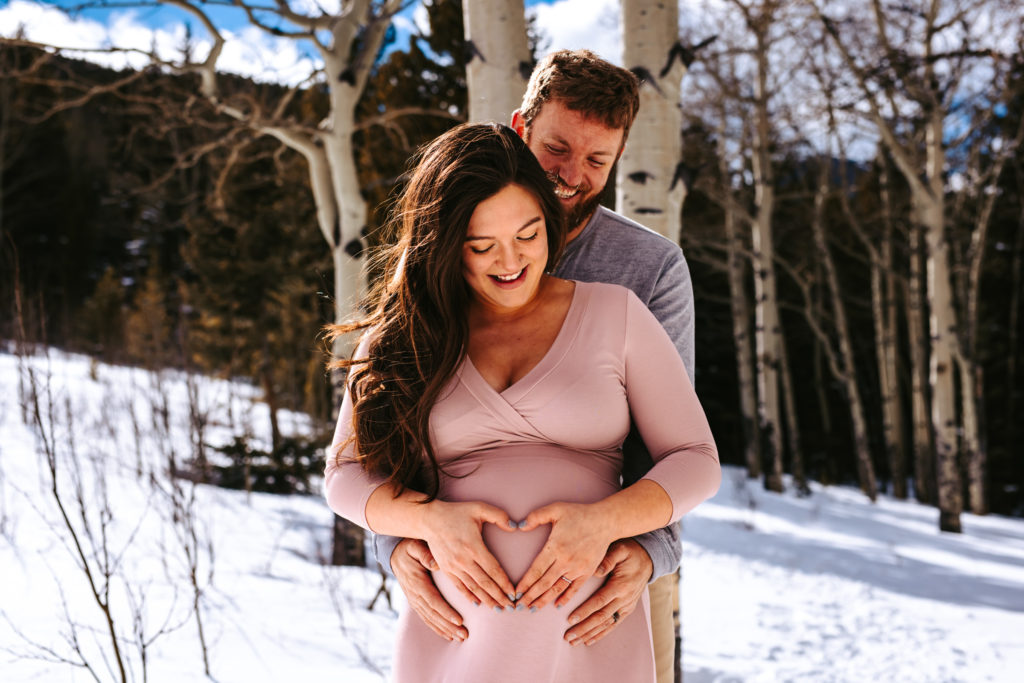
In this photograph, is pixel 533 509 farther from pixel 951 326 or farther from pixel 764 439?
pixel 764 439

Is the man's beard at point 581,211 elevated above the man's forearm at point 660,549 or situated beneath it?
elevated above

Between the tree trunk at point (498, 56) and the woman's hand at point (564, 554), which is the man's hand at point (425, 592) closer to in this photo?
the woman's hand at point (564, 554)

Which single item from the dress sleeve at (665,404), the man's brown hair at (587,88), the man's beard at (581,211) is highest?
the man's brown hair at (587,88)

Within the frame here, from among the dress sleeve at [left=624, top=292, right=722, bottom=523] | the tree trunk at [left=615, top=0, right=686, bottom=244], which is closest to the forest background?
the tree trunk at [left=615, top=0, right=686, bottom=244]

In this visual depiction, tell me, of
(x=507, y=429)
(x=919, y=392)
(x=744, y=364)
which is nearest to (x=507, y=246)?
(x=507, y=429)

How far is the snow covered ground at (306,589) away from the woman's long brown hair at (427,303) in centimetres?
165

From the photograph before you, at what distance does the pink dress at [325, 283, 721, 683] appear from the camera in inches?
54.1

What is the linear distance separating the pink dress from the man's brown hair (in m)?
0.52

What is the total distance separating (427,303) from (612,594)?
2.26 ft

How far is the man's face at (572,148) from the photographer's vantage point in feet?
5.74

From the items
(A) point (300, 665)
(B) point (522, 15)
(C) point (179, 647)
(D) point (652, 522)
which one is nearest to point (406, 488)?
(D) point (652, 522)

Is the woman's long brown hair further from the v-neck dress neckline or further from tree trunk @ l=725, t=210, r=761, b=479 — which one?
tree trunk @ l=725, t=210, r=761, b=479

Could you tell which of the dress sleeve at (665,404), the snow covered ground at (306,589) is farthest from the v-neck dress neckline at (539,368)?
the snow covered ground at (306,589)

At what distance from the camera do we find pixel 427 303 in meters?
1.52
